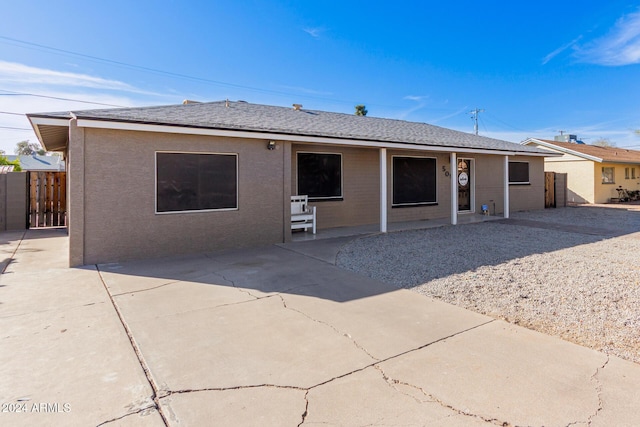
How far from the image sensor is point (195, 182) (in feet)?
24.4

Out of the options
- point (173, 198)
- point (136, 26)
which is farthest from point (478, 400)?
point (136, 26)

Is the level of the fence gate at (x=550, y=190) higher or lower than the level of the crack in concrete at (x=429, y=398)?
higher

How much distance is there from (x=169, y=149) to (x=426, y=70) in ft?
55.9

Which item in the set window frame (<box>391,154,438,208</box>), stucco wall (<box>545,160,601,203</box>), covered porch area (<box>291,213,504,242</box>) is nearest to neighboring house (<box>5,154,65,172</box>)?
covered porch area (<box>291,213,504,242</box>)

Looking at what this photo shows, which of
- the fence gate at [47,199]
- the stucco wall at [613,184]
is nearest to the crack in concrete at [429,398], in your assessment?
the fence gate at [47,199]

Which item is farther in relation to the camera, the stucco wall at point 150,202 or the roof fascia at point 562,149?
the roof fascia at point 562,149

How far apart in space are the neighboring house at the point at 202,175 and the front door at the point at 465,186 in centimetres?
203

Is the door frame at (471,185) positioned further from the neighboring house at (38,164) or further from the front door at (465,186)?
the neighboring house at (38,164)

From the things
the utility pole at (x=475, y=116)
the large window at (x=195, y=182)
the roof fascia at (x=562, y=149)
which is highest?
the utility pole at (x=475, y=116)

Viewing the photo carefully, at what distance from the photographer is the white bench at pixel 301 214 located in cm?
957

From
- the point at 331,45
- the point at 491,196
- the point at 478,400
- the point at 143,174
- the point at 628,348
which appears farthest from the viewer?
the point at 331,45

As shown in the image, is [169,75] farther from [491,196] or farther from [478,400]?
[478,400]

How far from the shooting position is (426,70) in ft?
64.6

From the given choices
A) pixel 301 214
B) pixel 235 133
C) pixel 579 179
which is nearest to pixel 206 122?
pixel 235 133
